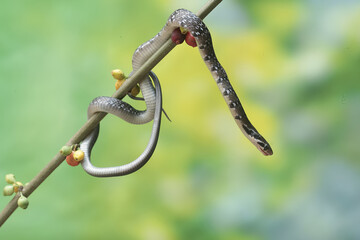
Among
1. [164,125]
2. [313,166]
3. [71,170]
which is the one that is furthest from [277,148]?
[71,170]

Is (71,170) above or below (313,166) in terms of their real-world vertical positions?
below

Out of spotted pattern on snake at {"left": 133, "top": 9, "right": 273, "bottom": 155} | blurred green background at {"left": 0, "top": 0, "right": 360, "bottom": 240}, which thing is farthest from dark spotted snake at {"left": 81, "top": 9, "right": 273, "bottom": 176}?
blurred green background at {"left": 0, "top": 0, "right": 360, "bottom": 240}

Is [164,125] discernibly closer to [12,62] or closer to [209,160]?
[209,160]

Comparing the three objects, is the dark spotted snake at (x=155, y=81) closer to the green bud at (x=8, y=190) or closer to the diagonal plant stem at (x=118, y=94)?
the diagonal plant stem at (x=118, y=94)

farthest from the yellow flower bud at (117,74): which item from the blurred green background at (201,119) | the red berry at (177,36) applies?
the blurred green background at (201,119)

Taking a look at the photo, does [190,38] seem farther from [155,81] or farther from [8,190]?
[8,190]

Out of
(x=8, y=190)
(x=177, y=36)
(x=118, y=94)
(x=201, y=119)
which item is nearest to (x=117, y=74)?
(x=118, y=94)
